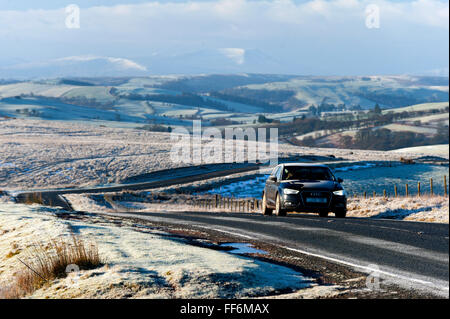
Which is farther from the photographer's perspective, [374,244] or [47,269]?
[374,244]

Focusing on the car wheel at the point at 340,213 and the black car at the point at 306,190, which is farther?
the car wheel at the point at 340,213

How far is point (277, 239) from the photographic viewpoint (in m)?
15.6

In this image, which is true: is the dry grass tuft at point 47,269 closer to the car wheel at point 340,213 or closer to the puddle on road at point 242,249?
the puddle on road at point 242,249

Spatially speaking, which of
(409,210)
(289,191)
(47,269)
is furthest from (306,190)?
(47,269)

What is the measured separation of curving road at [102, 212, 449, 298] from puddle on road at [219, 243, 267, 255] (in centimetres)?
78

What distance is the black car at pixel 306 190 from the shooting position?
19.8 meters

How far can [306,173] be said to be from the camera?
21.2 meters

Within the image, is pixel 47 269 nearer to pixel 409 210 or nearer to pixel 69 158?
pixel 409 210

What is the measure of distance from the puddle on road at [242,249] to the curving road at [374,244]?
78 centimetres

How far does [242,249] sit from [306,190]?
6.55 m

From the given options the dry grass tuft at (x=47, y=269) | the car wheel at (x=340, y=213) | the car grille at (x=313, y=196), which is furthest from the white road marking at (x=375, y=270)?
the car wheel at (x=340, y=213)
